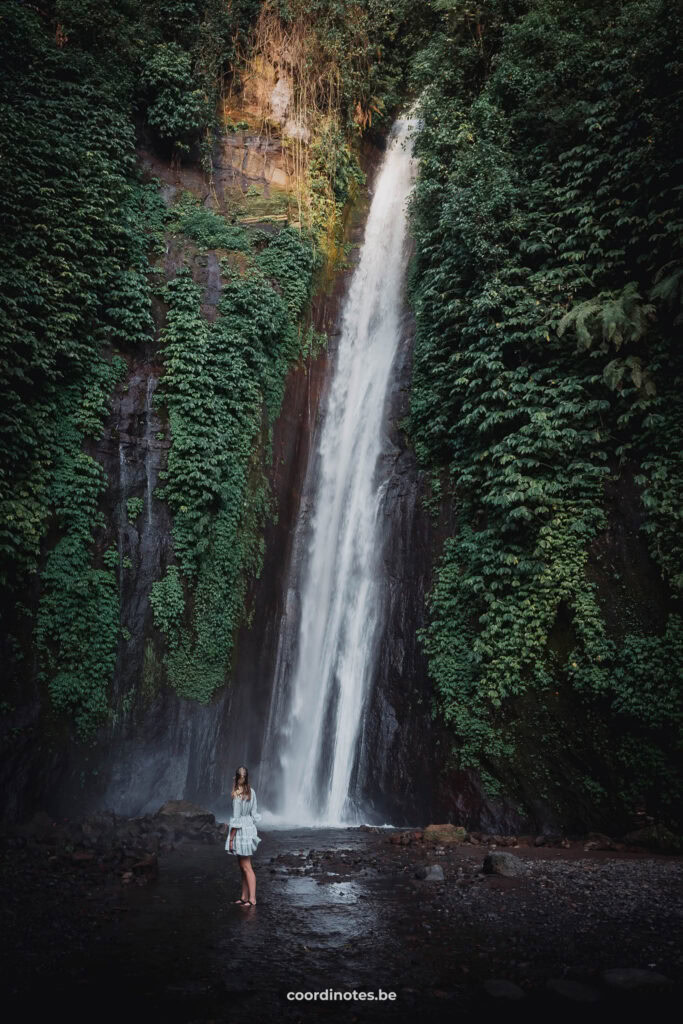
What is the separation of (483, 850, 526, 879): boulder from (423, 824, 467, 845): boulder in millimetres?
1849

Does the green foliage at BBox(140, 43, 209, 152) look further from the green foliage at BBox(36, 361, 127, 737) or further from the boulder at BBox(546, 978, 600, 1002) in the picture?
the boulder at BBox(546, 978, 600, 1002)

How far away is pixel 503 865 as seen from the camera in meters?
7.64

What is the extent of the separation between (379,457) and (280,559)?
3515 millimetres

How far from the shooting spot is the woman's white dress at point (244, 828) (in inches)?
263

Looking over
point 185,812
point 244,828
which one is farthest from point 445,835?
point 185,812

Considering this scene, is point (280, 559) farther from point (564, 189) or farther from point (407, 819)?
point (564, 189)

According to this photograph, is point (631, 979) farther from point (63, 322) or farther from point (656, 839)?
point (63, 322)

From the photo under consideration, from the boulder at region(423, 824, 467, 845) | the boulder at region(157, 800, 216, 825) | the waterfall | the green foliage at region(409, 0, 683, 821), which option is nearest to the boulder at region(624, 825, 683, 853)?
the green foliage at region(409, 0, 683, 821)

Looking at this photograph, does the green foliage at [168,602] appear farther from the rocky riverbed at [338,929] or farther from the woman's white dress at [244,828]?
the woman's white dress at [244,828]

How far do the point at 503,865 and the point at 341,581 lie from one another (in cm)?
746

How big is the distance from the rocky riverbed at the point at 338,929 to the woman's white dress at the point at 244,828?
1.88ft

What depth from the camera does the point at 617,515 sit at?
10070 mm

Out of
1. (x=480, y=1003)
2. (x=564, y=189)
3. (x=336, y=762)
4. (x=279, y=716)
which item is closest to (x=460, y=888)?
(x=480, y=1003)

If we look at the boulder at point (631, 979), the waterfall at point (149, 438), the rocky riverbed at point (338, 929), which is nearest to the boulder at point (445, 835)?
the rocky riverbed at point (338, 929)
